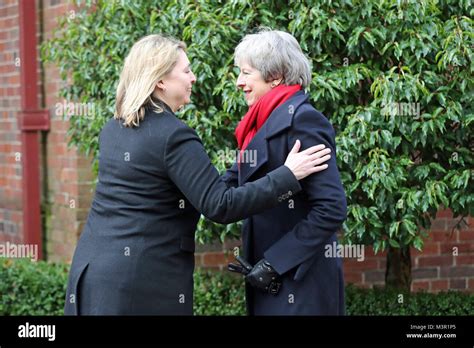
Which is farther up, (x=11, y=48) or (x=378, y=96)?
(x=11, y=48)

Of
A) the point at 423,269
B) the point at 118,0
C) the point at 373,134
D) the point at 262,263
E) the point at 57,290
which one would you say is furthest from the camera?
the point at 423,269

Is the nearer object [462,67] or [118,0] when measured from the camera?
[462,67]

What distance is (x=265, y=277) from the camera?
3.75 metres

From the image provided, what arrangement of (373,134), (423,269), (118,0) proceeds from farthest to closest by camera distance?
(423,269), (118,0), (373,134)

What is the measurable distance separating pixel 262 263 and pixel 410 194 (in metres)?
1.54

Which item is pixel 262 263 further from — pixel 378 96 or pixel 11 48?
pixel 11 48

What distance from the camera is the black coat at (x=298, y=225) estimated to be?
3688 millimetres

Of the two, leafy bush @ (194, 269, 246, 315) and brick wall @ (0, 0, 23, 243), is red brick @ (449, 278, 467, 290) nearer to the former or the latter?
leafy bush @ (194, 269, 246, 315)

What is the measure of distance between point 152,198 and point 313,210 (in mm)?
644

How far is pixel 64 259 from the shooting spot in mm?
7867

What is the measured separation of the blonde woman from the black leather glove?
25 centimetres

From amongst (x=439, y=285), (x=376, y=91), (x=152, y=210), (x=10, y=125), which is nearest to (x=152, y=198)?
(x=152, y=210)

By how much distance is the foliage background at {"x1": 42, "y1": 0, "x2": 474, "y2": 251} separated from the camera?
4980mm
